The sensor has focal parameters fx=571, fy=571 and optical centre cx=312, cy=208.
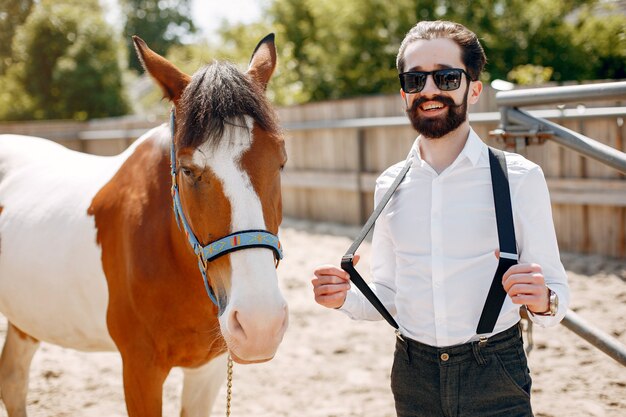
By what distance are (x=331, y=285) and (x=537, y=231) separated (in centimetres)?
60

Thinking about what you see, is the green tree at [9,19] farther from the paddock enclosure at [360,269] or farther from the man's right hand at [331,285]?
the man's right hand at [331,285]

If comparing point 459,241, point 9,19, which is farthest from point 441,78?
point 9,19

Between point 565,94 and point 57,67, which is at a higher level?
point 57,67

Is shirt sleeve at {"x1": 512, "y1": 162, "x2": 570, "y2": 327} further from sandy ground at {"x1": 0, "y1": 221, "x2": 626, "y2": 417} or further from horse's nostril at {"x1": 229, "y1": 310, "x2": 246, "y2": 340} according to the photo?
sandy ground at {"x1": 0, "y1": 221, "x2": 626, "y2": 417}

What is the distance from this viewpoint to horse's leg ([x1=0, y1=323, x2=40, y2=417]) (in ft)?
10.3

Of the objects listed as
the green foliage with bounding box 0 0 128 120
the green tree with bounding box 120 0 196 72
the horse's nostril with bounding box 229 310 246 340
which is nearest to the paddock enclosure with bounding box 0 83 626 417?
the horse's nostril with bounding box 229 310 246 340

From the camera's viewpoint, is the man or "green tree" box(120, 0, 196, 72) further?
"green tree" box(120, 0, 196, 72)

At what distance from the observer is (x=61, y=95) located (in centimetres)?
1981

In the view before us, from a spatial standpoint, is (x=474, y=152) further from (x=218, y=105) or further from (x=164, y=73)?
(x=164, y=73)

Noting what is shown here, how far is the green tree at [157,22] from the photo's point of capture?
144 feet

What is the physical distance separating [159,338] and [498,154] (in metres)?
1.40

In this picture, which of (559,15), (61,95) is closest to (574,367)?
(559,15)

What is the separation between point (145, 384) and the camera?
218 centimetres

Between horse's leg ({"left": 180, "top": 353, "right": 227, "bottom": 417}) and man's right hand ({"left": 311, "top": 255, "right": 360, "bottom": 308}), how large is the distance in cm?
102
